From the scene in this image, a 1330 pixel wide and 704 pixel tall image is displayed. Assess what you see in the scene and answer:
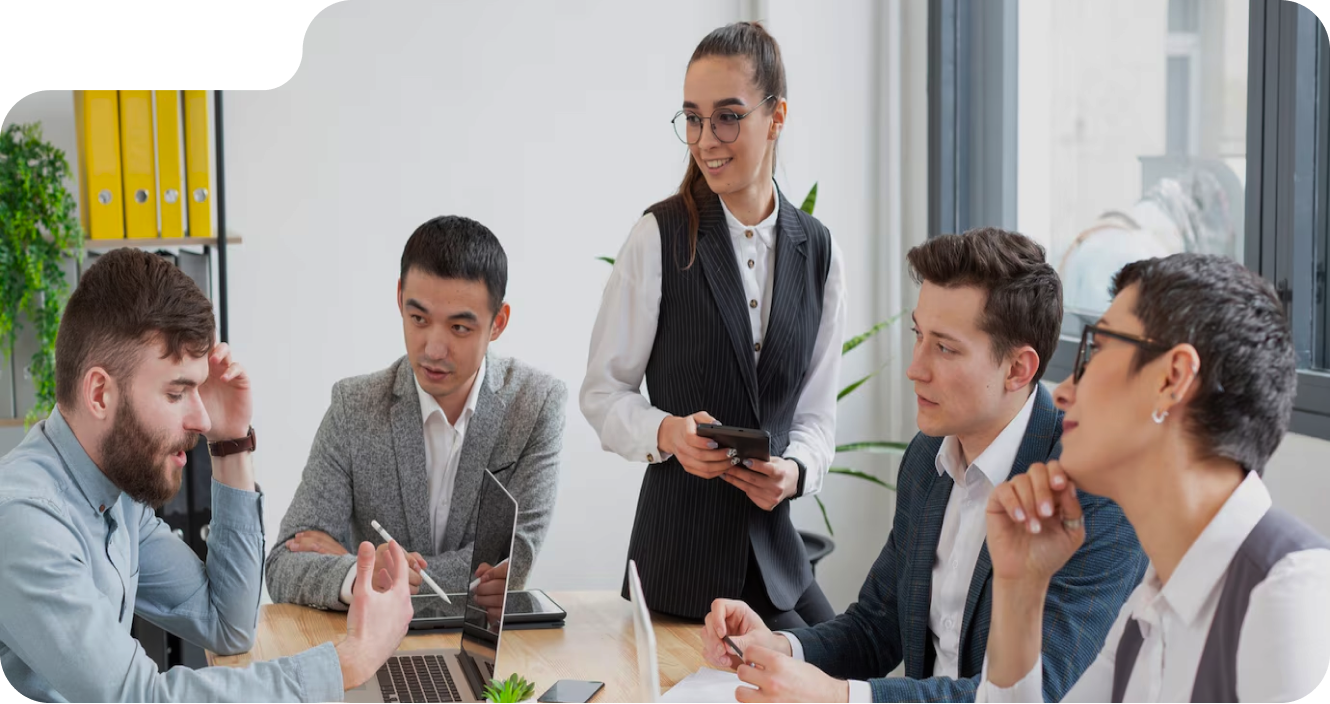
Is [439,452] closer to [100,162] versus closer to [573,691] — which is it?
[573,691]

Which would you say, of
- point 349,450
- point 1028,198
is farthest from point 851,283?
point 349,450

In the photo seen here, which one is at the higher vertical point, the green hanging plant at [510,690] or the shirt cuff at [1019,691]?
the shirt cuff at [1019,691]

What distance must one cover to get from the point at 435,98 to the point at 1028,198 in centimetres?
188

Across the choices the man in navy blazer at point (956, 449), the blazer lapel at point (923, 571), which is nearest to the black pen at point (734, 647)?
the man in navy blazer at point (956, 449)

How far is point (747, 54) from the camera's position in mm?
2266

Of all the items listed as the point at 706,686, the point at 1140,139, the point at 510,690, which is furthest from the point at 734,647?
the point at 1140,139

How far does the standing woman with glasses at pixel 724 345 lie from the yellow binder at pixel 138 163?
1.50 metres

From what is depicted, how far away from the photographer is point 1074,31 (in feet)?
11.1

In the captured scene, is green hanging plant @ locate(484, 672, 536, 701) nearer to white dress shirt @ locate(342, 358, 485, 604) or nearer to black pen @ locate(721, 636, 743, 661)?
black pen @ locate(721, 636, 743, 661)

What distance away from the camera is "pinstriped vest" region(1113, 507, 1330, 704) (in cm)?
122

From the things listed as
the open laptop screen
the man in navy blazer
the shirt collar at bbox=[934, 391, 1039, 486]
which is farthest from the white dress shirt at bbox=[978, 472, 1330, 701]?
the open laptop screen

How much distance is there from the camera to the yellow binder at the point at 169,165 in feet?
9.98

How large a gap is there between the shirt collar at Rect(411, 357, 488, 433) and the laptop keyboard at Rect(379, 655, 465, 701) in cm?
63

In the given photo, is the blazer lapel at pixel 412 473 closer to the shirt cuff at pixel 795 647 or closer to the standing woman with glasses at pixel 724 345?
the standing woman with glasses at pixel 724 345
